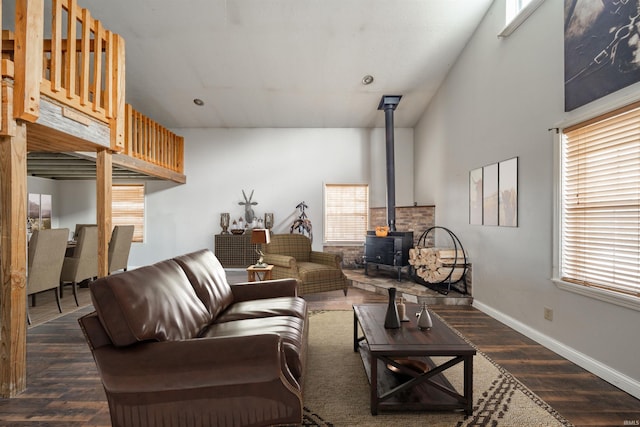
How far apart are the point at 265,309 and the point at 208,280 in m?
0.47

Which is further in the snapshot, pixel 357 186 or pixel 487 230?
pixel 357 186

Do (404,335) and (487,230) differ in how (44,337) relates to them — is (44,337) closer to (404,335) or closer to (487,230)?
(404,335)

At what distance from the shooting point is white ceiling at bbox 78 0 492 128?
4.13 metres

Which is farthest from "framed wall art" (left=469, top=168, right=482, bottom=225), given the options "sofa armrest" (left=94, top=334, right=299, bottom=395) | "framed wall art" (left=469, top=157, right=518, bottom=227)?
"sofa armrest" (left=94, top=334, right=299, bottom=395)

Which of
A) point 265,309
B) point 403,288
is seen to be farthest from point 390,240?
point 265,309

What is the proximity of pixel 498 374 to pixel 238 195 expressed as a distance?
552 cm

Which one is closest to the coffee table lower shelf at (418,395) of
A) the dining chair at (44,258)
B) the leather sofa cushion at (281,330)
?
the leather sofa cushion at (281,330)

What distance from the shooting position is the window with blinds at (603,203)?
2232 millimetres

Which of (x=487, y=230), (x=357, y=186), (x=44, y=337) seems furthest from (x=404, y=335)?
(x=357, y=186)

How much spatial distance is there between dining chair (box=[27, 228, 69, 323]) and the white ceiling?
2.75m

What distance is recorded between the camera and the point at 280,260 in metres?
4.45

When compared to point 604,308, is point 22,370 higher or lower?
lower

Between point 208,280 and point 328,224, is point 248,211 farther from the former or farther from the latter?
point 208,280

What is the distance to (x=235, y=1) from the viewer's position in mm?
4023
